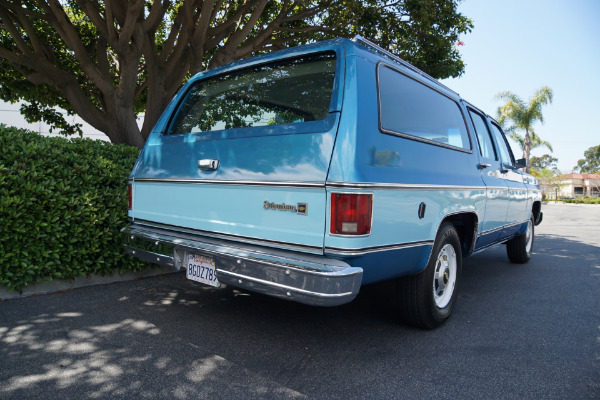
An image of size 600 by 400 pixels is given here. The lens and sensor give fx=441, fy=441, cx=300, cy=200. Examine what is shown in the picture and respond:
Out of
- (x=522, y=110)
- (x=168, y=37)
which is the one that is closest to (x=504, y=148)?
(x=168, y=37)

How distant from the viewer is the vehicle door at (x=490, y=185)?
14.5 ft

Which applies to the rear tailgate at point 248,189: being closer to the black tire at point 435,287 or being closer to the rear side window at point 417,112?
the rear side window at point 417,112

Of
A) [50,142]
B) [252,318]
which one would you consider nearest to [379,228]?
[252,318]

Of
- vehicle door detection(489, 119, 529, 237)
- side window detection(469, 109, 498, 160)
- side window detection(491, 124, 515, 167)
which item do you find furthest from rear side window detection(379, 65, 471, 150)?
side window detection(491, 124, 515, 167)

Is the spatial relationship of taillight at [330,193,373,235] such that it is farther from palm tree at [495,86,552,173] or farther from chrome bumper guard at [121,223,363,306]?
palm tree at [495,86,552,173]

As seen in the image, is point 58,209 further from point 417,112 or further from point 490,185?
point 490,185

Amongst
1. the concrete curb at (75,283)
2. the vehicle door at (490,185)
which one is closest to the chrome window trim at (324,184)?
the vehicle door at (490,185)

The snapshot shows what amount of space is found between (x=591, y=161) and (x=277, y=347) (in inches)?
4204

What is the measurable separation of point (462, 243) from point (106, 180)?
3735mm

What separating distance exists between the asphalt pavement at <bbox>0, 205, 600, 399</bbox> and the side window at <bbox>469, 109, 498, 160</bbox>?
5.15ft

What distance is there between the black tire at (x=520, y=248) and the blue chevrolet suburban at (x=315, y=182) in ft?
9.93

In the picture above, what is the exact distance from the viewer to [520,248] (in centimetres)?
671

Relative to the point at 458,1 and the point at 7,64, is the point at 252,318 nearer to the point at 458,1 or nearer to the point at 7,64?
the point at 458,1

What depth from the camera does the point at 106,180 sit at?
4.74 m
